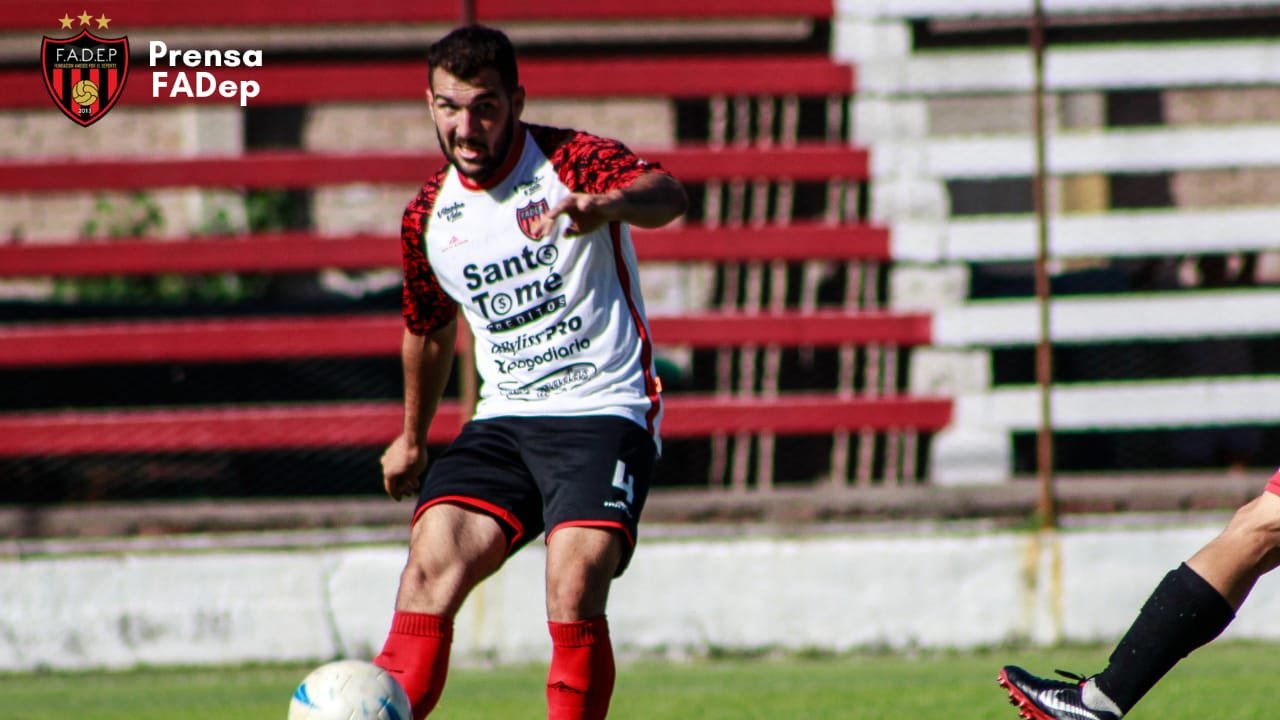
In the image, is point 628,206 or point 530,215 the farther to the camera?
point 530,215

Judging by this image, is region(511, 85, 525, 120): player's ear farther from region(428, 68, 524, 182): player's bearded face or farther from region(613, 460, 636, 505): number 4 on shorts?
region(613, 460, 636, 505): number 4 on shorts

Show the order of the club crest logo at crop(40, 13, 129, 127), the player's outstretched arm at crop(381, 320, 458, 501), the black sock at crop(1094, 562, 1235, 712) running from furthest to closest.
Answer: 1. the club crest logo at crop(40, 13, 129, 127)
2. the player's outstretched arm at crop(381, 320, 458, 501)
3. the black sock at crop(1094, 562, 1235, 712)

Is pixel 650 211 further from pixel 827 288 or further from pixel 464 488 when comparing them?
pixel 827 288

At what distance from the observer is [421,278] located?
4629 millimetres

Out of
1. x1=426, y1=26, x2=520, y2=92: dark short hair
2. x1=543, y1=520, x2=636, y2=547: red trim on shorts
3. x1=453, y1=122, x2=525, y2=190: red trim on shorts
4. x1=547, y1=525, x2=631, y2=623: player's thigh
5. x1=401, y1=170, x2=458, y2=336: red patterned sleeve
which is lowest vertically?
x1=547, y1=525, x2=631, y2=623: player's thigh

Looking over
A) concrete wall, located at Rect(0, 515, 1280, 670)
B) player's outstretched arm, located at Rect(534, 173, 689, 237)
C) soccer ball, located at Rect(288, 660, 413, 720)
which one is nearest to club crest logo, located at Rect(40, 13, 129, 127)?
concrete wall, located at Rect(0, 515, 1280, 670)

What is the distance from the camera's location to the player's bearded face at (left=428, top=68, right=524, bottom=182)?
167 inches

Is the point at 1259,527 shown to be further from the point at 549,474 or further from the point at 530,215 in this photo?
the point at 530,215

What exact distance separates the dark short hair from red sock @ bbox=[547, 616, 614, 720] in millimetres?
1370

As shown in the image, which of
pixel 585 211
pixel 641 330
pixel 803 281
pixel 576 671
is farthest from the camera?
→ pixel 803 281

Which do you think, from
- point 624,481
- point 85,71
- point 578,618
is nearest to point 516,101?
point 624,481

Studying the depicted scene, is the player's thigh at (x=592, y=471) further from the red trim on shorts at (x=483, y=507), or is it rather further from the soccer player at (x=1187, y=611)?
the soccer player at (x=1187, y=611)

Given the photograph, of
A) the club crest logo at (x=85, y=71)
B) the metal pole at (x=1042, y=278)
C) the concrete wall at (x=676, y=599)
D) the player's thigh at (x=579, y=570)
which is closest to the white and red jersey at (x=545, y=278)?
the player's thigh at (x=579, y=570)

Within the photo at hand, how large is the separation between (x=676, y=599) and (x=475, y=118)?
3427 millimetres
